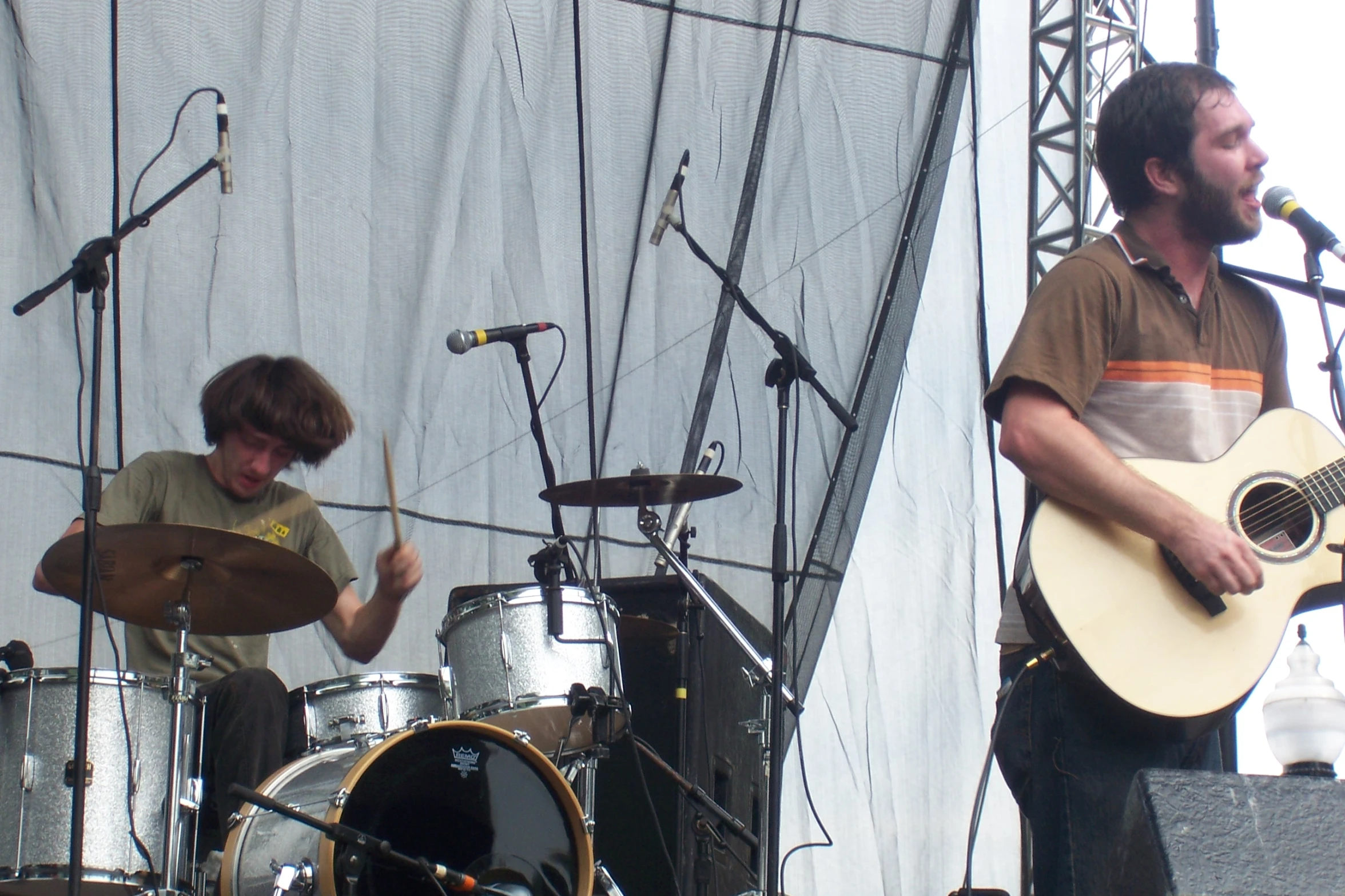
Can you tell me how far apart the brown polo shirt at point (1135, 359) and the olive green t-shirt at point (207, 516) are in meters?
1.88

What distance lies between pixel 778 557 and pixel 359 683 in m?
0.97

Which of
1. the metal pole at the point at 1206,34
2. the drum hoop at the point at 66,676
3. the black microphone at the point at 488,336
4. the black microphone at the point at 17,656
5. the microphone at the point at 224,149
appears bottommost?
the drum hoop at the point at 66,676

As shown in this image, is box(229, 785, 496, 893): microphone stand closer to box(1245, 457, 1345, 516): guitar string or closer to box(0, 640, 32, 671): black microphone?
box(0, 640, 32, 671): black microphone

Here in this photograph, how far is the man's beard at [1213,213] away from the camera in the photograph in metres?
2.29

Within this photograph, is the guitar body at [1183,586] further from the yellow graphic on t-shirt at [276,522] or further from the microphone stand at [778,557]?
the yellow graphic on t-shirt at [276,522]

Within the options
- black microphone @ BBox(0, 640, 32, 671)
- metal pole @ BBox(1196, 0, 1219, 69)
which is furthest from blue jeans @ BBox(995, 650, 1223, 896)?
metal pole @ BBox(1196, 0, 1219, 69)

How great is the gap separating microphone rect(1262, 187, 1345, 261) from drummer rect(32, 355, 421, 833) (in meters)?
1.81

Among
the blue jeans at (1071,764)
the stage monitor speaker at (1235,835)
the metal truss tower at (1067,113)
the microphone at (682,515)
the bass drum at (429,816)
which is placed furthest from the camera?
the metal truss tower at (1067,113)

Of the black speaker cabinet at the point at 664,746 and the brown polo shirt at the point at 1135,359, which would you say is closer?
the brown polo shirt at the point at 1135,359

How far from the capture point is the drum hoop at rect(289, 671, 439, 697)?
3172 millimetres

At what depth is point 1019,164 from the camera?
4988 millimetres

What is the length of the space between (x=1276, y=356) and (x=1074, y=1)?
251 cm

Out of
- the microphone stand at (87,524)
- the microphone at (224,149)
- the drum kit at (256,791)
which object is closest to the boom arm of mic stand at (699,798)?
the drum kit at (256,791)

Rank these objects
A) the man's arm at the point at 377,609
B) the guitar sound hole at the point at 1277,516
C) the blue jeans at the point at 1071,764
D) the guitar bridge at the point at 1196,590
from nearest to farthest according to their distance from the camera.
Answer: the blue jeans at the point at 1071,764, the guitar bridge at the point at 1196,590, the guitar sound hole at the point at 1277,516, the man's arm at the point at 377,609
